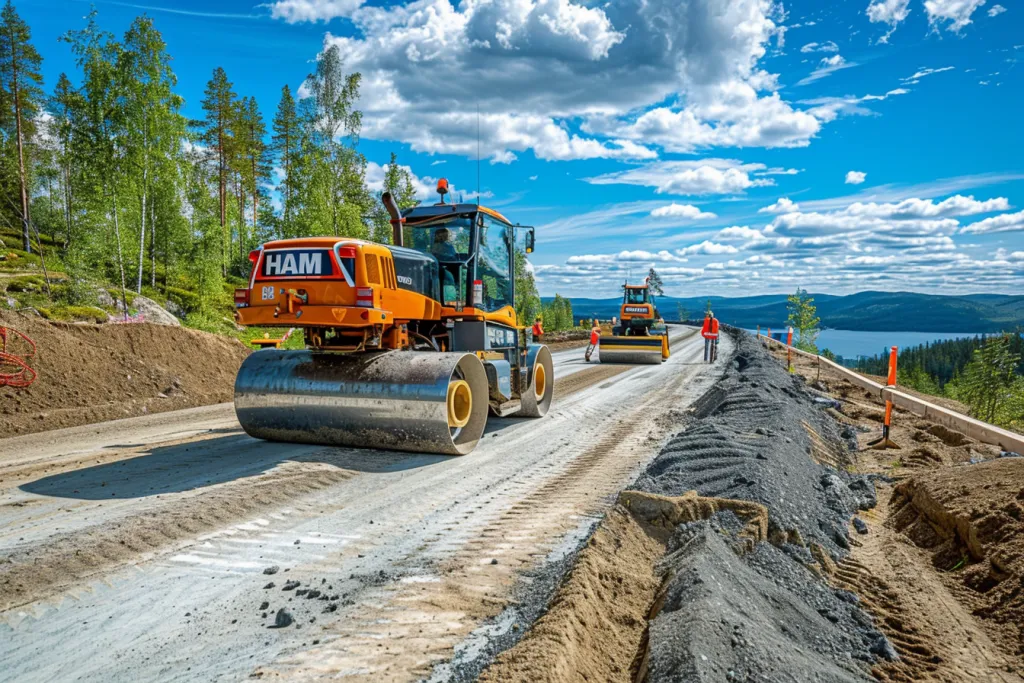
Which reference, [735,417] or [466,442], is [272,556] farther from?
[735,417]

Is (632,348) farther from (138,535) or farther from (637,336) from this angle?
(138,535)

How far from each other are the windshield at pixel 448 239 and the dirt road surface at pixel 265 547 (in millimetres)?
2666

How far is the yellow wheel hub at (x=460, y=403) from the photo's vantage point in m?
7.42

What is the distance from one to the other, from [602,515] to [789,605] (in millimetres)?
2089

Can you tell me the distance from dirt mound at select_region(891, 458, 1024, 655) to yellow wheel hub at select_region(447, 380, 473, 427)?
183 inches

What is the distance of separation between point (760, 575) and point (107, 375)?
1231cm

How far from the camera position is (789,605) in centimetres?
393

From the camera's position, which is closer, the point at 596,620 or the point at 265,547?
the point at 596,620

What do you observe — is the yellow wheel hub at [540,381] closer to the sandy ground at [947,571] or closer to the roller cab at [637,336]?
the sandy ground at [947,571]

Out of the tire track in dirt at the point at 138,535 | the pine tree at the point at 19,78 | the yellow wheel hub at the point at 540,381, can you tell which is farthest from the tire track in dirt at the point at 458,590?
the pine tree at the point at 19,78

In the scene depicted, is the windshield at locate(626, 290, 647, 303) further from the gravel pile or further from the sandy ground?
the sandy ground

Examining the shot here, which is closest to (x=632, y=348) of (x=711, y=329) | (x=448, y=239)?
(x=711, y=329)

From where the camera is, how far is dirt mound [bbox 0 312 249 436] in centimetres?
1052

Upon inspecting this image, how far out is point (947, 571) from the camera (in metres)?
5.16
